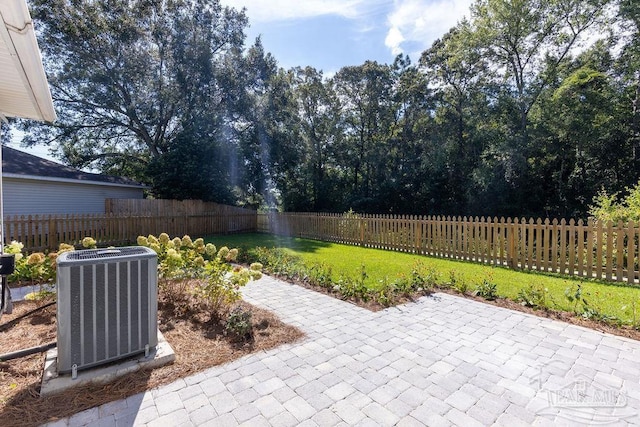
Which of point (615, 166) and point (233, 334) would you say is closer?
point (233, 334)

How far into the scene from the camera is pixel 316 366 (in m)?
2.72

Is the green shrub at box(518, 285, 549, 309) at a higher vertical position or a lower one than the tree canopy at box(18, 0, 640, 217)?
lower

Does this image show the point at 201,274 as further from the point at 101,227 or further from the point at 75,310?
the point at 101,227

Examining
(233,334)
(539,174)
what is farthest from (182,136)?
(539,174)

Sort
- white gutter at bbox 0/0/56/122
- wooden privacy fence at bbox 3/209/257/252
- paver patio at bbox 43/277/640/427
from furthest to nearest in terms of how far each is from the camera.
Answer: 1. wooden privacy fence at bbox 3/209/257/252
2. paver patio at bbox 43/277/640/427
3. white gutter at bbox 0/0/56/122

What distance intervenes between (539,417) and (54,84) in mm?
22522

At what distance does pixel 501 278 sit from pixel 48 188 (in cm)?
1580

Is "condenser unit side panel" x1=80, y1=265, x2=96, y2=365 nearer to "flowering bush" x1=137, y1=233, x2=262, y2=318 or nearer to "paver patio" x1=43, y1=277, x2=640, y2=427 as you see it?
"paver patio" x1=43, y1=277, x2=640, y2=427

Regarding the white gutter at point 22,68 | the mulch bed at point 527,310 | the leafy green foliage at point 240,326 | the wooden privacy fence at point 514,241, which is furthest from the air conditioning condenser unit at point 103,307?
the wooden privacy fence at point 514,241

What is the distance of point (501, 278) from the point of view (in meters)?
5.91

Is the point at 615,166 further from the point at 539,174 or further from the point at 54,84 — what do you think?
the point at 54,84

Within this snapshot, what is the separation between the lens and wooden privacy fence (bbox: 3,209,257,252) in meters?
8.74

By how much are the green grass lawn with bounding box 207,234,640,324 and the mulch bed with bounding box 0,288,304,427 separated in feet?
7.95

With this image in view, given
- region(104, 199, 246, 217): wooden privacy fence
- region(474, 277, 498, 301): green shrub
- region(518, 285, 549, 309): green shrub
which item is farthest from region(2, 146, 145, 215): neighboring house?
region(518, 285, 549, 309): green shrub
